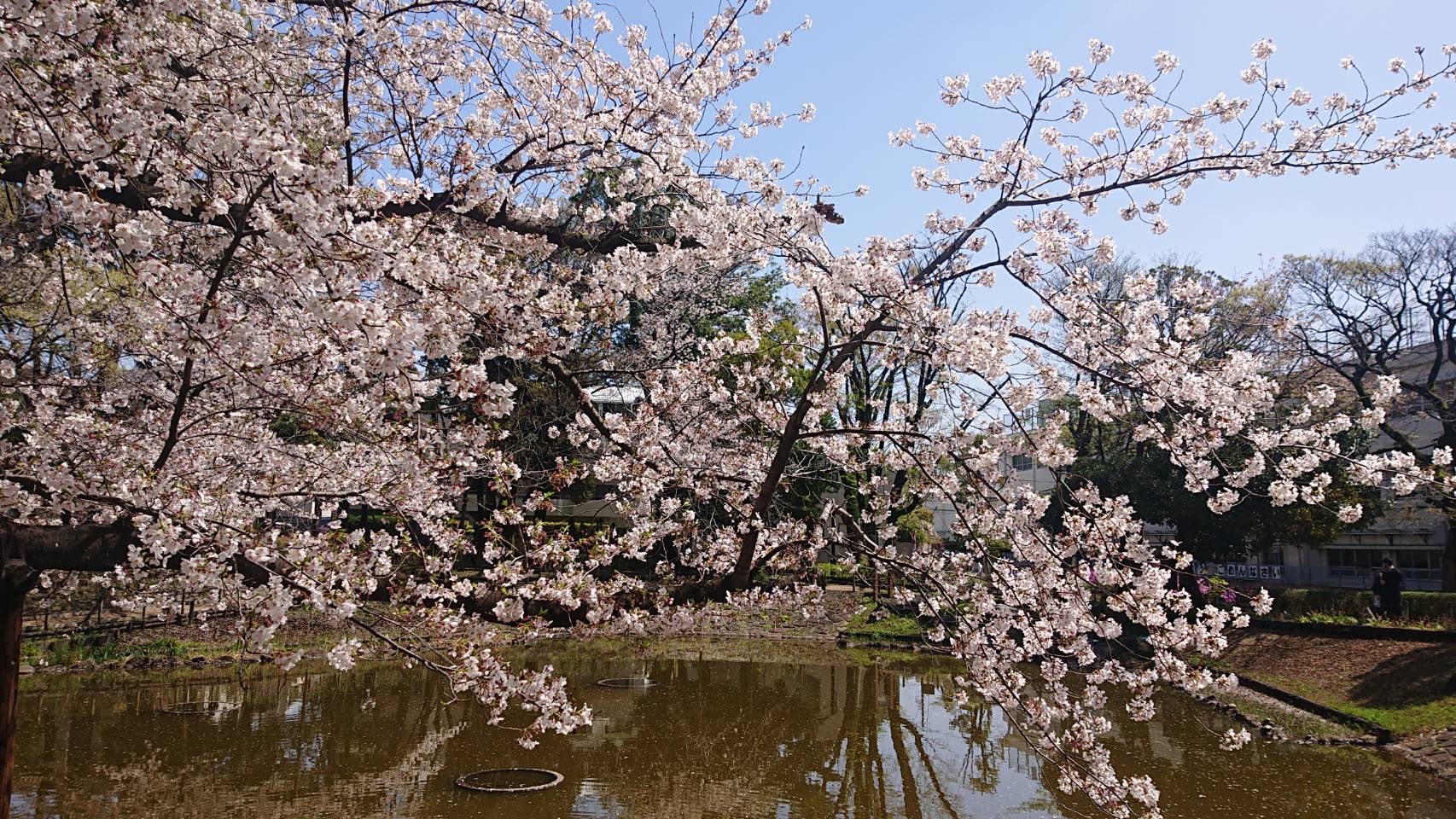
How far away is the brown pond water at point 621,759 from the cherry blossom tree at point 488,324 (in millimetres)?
2839

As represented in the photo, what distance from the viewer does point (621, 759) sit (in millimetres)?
8141

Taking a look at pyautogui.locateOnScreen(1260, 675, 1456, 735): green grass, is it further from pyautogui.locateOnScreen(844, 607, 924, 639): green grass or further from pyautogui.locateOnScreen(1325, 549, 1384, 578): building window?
pyautogui.locateOnScreen(1325, 549, 1384, 578): building window

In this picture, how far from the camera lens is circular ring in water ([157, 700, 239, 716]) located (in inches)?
369

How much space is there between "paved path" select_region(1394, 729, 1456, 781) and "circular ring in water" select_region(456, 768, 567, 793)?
8.34 metres

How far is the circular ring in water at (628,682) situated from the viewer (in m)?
11.4

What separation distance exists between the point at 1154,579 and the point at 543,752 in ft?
19.6

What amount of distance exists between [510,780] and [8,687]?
161 inches

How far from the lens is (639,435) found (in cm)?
472

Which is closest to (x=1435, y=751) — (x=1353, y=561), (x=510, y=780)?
(x=510, y=780)

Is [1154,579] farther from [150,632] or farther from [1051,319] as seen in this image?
[150,632]

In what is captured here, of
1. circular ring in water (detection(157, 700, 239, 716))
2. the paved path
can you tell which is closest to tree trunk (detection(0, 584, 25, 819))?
circular ring in water (detection(157, 700, 239, 716))

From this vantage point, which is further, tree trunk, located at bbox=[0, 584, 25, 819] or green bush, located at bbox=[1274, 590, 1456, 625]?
green bush, located at bbox=[1274, 590, 1456, 625]

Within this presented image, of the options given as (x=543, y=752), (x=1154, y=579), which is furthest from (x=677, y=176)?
(x=543, y=752)

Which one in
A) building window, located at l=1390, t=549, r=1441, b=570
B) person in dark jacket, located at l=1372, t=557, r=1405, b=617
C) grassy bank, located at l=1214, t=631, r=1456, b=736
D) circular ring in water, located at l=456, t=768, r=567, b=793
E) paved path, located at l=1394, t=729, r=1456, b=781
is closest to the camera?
circular ring in water, located at l=456, t=768, r=567, b=793
